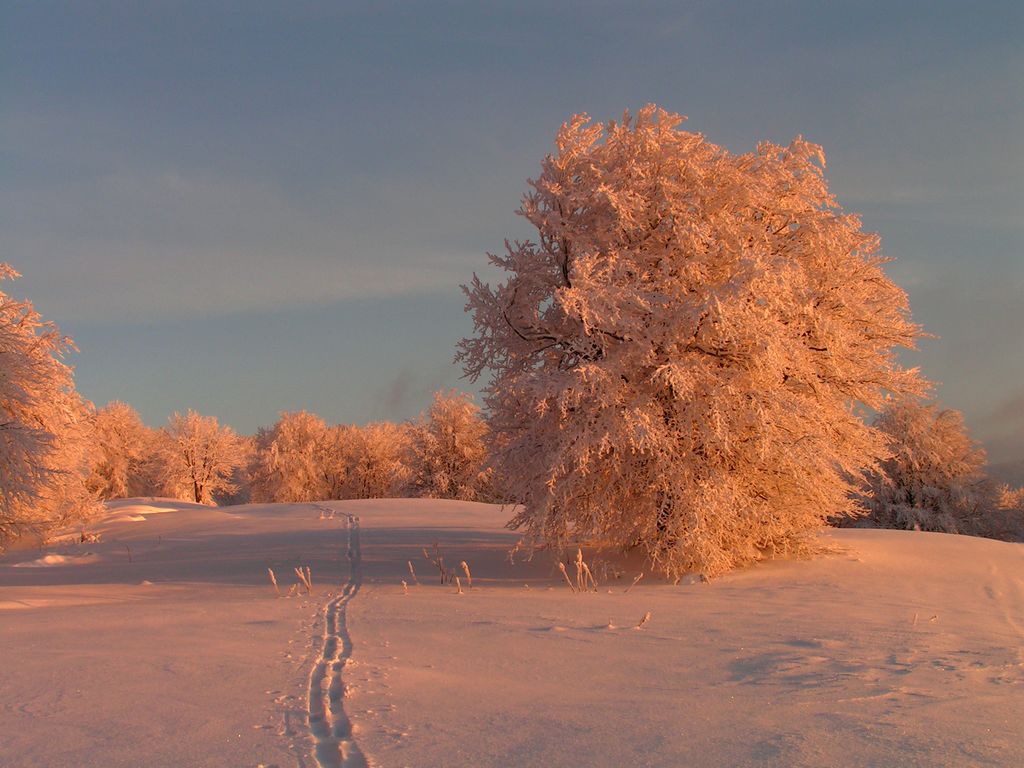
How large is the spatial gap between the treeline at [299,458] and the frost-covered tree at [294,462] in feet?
0.23

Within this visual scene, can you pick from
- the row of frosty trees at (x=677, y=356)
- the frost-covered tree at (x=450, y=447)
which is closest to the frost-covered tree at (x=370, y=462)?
the frost-covered tree at (x=450, y=447)

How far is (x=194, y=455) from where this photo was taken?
49281mm

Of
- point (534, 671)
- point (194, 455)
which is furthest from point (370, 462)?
point (534, 671)

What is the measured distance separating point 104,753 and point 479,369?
9.46 m

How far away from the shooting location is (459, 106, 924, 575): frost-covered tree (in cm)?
1045

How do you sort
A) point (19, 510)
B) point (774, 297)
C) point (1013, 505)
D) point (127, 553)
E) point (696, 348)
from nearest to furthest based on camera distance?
point (774, 297), point (696, 348), point (19, 510), point (127, 553), point (1013, 505)

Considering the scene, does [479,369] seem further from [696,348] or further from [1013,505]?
[1013,505]

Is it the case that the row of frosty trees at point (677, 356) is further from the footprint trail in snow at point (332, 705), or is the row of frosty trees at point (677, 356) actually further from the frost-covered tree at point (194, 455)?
the frost-covered tree at point (194, 455)

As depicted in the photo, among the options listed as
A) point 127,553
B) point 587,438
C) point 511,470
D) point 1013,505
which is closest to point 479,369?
point 511,470

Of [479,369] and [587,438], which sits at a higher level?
[479,369]

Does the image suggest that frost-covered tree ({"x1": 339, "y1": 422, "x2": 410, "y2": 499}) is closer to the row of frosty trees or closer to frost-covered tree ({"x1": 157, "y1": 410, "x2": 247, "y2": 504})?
frost-covered tree ({"x1": 157, "y1": 410, "x2": 247, "y2": 504})

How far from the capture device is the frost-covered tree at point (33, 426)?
1248 cm

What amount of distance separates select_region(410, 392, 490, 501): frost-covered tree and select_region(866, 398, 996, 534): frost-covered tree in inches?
792

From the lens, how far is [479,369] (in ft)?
41.9
